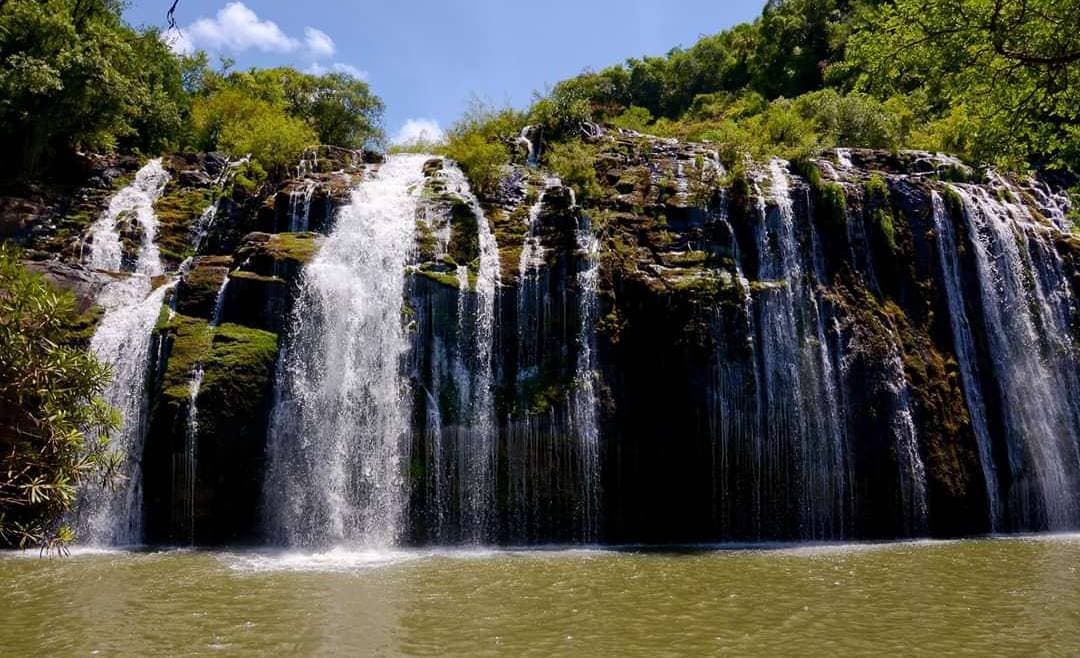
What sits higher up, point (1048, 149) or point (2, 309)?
point (1048, 149)

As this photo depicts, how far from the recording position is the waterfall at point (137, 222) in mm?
21781

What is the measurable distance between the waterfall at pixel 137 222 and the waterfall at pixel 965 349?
73.3 ft

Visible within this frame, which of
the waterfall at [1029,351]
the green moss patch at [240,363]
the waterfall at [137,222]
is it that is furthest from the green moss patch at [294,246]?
the waterfall at [1029,351]

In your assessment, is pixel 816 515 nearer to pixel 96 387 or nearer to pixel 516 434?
pixel 516 434

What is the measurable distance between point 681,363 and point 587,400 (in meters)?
2.43

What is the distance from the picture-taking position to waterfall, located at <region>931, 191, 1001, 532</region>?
1805 centimetres

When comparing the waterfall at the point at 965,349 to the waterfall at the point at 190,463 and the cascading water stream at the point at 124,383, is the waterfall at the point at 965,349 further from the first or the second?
the cascading water stream at the point at 124,383

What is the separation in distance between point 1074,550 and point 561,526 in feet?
33.7

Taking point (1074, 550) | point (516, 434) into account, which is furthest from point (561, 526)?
point (1074, 550)

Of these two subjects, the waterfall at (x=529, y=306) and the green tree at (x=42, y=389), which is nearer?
the green tree at (x=42, y=389)

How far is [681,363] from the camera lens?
1766 cm

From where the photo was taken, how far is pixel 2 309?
8031 millimetres

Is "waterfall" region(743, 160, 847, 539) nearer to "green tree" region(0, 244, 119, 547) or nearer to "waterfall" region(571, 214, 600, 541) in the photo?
"waterfall" region(571, 214, 600, 541)

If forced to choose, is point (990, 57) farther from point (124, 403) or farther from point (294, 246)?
point (124, 403)
